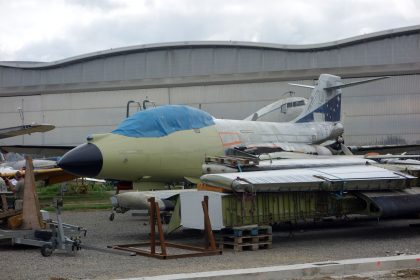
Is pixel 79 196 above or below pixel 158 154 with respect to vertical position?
below

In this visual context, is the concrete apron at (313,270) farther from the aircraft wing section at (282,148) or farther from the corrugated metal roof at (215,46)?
the corrugated metal roof at (215,46)

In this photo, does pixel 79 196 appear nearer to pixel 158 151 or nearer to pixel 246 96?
pixel 246 96

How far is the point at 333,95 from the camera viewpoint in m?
20.5

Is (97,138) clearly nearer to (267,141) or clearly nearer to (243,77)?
(267,141)

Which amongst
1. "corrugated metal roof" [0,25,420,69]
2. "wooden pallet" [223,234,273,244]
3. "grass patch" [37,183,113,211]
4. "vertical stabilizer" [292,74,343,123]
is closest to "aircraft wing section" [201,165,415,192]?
"wooden pallet" [223,234,273,244]

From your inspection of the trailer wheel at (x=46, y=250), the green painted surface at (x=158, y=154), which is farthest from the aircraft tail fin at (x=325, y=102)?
the trailer wheel at (x=46, y=250)

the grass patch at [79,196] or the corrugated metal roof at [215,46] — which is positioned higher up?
the corrugated metal roof at [215,46]

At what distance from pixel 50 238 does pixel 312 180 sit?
4581 millimetres

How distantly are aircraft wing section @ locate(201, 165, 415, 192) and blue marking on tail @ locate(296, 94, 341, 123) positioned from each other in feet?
24.0

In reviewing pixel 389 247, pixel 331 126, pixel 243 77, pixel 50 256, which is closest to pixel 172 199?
pixel 50 256

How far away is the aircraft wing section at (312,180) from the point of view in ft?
34.7

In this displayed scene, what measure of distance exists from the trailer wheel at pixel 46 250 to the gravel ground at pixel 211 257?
86mm

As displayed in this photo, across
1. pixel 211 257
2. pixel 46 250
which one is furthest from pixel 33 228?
pixel 211 257

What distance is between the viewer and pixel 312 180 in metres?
11.0
